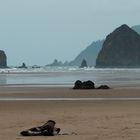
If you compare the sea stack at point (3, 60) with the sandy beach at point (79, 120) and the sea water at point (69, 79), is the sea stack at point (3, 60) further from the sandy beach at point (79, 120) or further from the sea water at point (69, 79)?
the sandy beach at point (79, 120)

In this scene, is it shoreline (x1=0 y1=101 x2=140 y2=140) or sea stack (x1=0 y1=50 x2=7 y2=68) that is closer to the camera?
shoreline (x1=0 y1=101 x2=140 y2=140)

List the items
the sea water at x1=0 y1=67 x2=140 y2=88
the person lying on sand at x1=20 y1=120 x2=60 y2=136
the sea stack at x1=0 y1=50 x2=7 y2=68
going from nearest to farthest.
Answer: the person lying on sand at x1=20 y1=120 x2=60 y2=136
the sea water at x1=0 y1=67 x2=140 y2=88
the sea stack at x1=0 y1=50 x2=7 y2=68

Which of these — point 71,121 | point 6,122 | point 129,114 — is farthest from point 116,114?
point 6,122

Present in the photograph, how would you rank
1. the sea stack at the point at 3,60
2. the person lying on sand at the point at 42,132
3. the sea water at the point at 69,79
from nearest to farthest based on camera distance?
the person lying on sand at the point at 42,132
the sea water at the point at 69,79
the sea stack at the point at 3,60

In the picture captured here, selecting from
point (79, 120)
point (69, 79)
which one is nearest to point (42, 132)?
point (79, 120)

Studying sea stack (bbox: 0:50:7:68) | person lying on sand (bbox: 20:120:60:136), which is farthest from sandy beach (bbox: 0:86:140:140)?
sea stack (bbox: 0:50:7:68)

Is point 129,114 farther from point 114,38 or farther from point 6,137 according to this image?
point 114,38

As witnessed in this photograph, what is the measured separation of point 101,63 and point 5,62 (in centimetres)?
3957

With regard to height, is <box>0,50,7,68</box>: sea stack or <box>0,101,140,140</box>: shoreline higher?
<box>0,50,7,68</box>: sea stack

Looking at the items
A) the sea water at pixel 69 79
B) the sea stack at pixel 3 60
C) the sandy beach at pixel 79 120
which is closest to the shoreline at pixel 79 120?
the sandy beach at pixel 79 120

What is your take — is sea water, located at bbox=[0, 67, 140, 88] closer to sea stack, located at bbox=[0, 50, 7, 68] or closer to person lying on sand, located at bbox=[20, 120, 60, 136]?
person lying on sand, located at bbox=[20, 120, 60, 136]

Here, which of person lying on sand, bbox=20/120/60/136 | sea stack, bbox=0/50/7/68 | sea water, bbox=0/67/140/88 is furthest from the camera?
sea stack, bbox=0/50/7/68

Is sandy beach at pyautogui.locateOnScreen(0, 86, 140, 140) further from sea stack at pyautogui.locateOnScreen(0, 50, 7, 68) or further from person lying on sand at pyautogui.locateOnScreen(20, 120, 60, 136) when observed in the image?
sea stack at pyautogui.locateOnScreen(0, 50, 7, 68)

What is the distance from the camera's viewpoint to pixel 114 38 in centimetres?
19875
